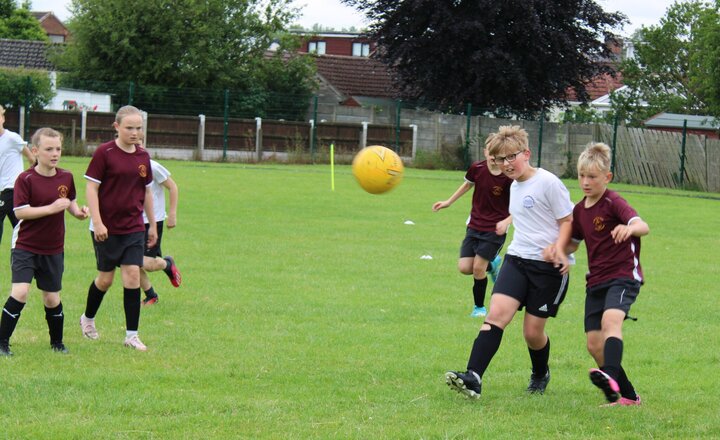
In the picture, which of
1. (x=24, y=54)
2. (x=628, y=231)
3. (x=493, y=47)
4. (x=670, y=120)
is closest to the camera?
(x=628, y=231)

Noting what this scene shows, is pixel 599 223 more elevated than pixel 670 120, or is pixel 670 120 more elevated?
pixel 670 120

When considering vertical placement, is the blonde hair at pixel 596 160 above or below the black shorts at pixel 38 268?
above

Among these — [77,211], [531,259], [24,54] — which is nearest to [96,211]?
[77,211]

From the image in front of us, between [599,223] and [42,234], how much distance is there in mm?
4113

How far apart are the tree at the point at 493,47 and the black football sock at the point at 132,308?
1351 inches

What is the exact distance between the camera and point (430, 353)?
8.03 meters

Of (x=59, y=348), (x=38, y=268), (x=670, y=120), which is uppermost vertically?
(x=670, y=120)

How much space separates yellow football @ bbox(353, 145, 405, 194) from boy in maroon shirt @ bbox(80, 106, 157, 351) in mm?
2305

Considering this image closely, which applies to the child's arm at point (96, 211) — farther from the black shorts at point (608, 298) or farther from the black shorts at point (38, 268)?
the black shorts at point (608, 298)

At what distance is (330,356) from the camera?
783 cm

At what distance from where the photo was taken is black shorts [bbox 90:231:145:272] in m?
8.15

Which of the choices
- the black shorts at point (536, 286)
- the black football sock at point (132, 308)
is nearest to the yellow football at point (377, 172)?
the black football sock at point (132, 308)

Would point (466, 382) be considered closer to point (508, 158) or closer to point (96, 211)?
point (508, 158)

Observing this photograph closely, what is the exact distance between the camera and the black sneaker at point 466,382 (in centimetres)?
632
